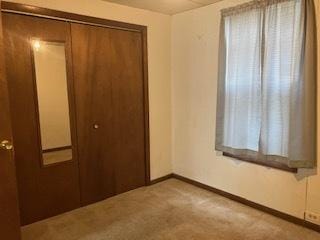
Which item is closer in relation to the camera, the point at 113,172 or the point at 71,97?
the point at 71,97

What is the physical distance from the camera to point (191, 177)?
3549mm

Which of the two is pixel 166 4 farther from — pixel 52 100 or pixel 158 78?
pixel 52 100

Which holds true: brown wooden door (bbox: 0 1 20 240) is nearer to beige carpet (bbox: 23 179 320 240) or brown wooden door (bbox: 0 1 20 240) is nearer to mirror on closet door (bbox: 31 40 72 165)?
beige carpet (bbox: 23 179 320 240)

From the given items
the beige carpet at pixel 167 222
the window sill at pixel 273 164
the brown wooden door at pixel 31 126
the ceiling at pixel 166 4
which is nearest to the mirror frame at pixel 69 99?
the brown wooden door at pixel 31 126

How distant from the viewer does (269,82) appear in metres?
2.51

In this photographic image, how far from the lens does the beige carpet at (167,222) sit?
2.39 meters

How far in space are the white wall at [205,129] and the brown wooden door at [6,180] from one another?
2092mm

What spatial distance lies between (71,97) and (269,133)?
198 cm

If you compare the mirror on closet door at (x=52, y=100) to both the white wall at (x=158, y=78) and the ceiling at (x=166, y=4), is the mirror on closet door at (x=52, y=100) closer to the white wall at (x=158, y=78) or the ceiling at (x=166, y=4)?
the white wall at (x=158, y=78)

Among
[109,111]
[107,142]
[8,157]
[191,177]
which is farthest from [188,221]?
[8,157]

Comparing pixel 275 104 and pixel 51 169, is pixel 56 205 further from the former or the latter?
pixel 275 104

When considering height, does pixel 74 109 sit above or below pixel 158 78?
below

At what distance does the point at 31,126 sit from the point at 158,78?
1624 mm

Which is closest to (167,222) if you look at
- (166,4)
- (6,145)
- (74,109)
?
(74,109)
